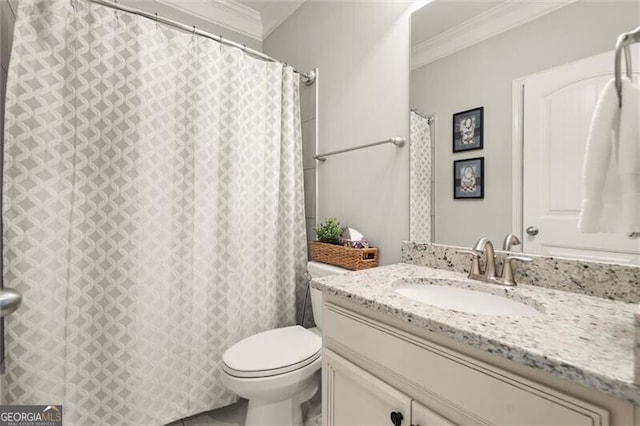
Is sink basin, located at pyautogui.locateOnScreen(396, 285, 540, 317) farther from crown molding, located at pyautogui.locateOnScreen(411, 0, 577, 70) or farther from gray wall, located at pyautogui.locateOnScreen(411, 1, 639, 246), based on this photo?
crown molding, located at pyautogui.locateOnScreen(411, 0, 577, 70)

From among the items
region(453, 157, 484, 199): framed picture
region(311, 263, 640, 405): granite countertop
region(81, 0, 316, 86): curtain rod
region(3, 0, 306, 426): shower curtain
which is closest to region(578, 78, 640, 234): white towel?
region(311, 263, 640, 405): granite countertop

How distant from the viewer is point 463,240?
1.13 m

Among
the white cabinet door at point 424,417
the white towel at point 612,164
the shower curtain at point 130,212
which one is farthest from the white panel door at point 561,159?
the shower curtain at point 130,212

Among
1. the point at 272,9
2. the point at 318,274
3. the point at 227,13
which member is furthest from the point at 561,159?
the point at 227,13

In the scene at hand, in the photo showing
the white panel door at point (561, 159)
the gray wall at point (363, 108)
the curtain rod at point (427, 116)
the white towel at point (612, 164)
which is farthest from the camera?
the gray wall at point (363, 108)

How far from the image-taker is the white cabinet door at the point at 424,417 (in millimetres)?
637

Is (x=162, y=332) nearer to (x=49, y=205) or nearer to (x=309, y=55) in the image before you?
(x=49, y=205)

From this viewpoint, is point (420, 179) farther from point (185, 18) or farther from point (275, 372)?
point (185, 18)

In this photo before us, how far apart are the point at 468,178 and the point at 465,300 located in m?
0.45

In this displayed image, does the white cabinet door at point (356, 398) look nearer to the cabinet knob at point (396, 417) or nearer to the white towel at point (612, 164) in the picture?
the cabinet knob at point (396, 417)

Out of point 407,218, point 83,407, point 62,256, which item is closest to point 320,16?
point 407,218

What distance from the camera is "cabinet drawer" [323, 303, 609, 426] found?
1.61 ft

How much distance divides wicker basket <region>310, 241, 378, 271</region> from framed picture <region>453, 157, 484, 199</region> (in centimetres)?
48

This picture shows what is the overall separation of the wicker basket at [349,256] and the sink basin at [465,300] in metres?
0.40
